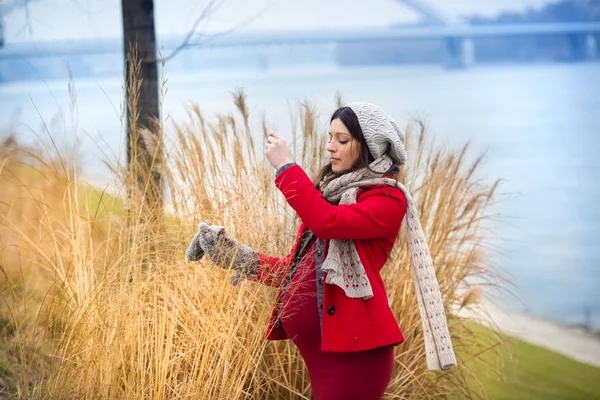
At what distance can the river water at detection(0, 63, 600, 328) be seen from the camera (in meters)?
3.13

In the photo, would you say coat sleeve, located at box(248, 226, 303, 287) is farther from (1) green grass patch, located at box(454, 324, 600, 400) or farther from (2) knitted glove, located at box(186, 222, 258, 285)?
(1) green grass patch, located at box(454, 324, 600, 400)

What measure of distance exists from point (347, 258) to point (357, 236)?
100mm

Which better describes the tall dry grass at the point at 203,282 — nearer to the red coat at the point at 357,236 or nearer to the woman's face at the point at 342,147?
the red coat at the point at 357,236

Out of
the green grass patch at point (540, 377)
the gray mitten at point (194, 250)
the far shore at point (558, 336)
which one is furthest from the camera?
the far shore at point (558, 336)

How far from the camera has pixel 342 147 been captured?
203 cm

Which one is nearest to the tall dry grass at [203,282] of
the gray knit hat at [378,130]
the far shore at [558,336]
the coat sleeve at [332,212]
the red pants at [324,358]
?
the red pants at [324,358]

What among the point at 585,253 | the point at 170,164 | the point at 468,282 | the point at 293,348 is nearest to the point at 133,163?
the point at 170,164

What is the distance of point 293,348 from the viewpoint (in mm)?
2691

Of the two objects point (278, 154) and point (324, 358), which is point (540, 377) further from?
point (278, 154)

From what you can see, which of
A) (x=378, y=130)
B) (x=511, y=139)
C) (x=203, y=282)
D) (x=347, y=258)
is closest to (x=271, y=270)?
(x=347, y=258)

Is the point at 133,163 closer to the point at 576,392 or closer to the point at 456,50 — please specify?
the point at 576,392

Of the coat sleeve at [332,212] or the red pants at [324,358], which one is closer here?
the coat sleeve at [332,212]

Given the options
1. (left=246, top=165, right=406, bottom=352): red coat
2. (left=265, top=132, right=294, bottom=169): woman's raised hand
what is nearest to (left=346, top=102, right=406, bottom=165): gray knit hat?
(left=246, top=165, right=406, bottom=352): red coat

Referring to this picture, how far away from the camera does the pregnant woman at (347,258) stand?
190cm
